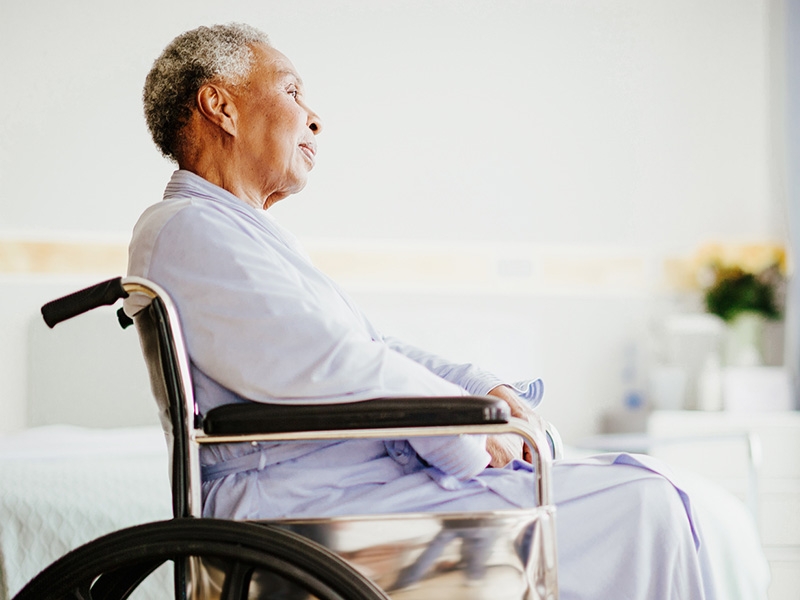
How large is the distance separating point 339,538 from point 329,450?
0.19 m

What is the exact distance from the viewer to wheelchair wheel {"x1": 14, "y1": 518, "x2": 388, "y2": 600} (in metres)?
0.99

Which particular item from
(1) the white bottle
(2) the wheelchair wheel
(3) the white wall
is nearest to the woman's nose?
(2) the wheelchair wheel

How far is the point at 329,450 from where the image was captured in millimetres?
1239

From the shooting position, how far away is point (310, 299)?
3.91 ft

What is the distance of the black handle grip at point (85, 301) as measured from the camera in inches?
43.0

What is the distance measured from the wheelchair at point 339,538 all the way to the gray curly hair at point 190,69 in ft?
1.60

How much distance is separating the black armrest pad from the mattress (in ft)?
3.30

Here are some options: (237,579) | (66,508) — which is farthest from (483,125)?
(237,579)

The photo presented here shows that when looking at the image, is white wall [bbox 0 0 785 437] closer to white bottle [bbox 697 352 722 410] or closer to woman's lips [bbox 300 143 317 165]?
white bottle [bbox 697 352 722 410]

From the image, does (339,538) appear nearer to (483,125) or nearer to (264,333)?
(264,333)

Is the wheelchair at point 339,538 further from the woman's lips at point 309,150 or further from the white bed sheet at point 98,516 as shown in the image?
the white bed sheet at point 98,516

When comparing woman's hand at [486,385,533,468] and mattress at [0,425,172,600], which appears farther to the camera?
mattress at [0,425,172,600]

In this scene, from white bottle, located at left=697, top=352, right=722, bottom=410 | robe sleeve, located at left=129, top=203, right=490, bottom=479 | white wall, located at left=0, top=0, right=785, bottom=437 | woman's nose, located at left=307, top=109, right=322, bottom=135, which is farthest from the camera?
white bottle, located at left=697, top=352, right=722, bottom=410

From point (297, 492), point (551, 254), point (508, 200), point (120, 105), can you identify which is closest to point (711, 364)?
point (551, 254)
